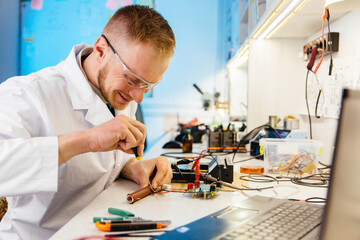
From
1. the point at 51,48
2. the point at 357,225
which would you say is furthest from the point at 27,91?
the point at 51,48

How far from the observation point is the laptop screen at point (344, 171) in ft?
1.21

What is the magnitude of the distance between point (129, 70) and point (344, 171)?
86 cm

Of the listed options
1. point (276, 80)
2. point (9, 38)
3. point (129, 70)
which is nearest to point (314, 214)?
point (129, 70)

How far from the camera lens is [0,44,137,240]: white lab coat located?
2.68ft

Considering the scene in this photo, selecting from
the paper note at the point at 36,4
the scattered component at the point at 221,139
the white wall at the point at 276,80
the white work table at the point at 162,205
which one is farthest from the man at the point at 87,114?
the paper note at the point at 36,4

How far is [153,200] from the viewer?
0.94m

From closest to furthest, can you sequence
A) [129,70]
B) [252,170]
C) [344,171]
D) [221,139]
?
[344,171]
[129,70]
[252,170]
[221,139]

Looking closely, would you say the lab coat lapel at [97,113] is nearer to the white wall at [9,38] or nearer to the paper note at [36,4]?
the white wall at [9,38]

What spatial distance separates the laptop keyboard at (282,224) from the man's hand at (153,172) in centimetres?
43

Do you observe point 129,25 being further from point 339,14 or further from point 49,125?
point 339,14

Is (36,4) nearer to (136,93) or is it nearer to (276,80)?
(276,80)

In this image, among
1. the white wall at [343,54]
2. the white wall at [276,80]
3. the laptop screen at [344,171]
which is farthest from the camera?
the white wall at [276,80]

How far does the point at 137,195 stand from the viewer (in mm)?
923

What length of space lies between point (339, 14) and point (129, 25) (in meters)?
1.03
